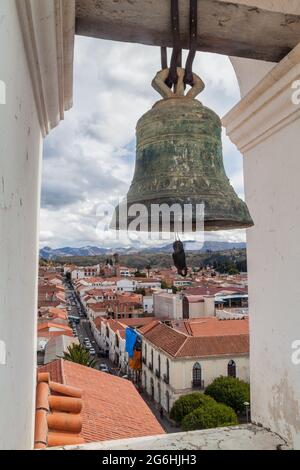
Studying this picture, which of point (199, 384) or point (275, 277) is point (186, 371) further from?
point (275, 277)

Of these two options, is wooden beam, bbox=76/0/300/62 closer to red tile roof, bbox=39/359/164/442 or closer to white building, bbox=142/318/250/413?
red tile roof, bbox=39/359/164/442

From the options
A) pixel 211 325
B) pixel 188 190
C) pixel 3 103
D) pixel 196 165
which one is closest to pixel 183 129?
pixel 196 165

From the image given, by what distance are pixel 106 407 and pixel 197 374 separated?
16.1 meters

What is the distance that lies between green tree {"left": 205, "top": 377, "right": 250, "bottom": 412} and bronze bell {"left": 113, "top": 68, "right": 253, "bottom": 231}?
17410 mm

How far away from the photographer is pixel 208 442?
186 centimetres

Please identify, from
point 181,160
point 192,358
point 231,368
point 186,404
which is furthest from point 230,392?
point 181,160

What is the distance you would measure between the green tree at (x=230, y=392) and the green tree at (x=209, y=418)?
2.54 metres

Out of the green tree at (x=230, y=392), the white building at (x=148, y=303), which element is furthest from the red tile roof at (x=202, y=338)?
the white building at (x=148, y=303)

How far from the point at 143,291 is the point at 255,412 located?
47.7 metres

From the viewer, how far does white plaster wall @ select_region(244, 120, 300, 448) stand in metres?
1.80

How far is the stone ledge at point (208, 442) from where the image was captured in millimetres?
1807

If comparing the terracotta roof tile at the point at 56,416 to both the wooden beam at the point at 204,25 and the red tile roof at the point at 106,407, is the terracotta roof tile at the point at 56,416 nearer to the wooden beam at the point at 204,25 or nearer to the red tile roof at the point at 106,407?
the red tile roof at the point at 106,407

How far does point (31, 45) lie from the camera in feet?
4.24

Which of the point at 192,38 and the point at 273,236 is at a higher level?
the point at 192,38
